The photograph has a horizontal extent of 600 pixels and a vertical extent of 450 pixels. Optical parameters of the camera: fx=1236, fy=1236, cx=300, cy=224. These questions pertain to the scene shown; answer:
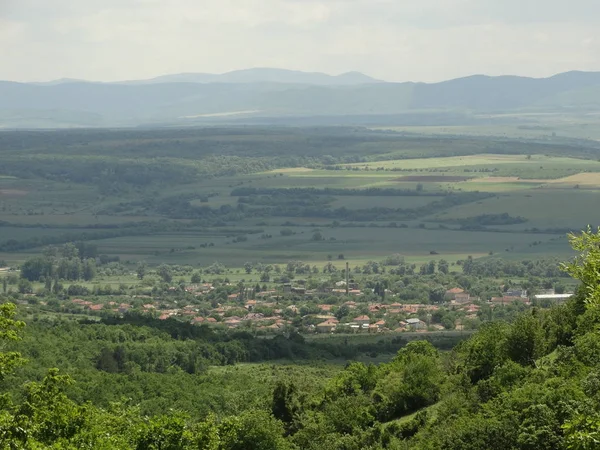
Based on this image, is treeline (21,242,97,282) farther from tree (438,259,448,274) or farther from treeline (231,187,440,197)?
treeline (231,187,440,197)

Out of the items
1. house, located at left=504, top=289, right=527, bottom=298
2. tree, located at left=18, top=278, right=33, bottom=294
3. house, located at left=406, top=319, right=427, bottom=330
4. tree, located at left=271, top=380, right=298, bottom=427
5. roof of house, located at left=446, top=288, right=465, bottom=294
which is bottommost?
tree, located at left=18, top=278, right=33, bottom=294

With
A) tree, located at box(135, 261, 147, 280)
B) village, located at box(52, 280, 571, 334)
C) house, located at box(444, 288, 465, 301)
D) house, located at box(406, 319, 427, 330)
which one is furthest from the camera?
tree, located at box(135, 261, 147, 280)

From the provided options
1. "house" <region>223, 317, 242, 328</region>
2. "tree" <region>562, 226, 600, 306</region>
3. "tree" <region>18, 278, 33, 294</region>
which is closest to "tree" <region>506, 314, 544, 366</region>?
"tree" <region>562, 226, 600, 306</region>

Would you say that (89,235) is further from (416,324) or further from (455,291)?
(416,324)

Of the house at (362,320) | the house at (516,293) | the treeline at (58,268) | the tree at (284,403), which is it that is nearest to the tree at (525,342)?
the tree at (284,403)

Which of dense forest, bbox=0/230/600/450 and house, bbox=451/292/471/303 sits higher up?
dense forest, bbox=0/230/600/450

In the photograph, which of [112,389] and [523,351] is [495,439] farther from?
[112,389]

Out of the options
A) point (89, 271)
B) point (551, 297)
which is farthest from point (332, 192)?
point (551, 297)
